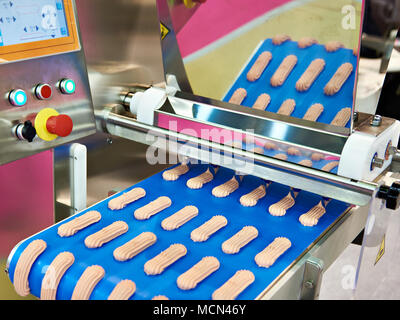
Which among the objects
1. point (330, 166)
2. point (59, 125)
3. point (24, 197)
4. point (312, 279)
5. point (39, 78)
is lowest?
point (312, 279)

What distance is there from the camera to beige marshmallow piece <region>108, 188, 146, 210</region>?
132cm

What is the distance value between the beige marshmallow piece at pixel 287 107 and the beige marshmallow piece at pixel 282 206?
0.28m

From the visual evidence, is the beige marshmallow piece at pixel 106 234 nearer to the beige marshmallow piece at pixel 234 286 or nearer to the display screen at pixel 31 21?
the beige marshmallow piece at pixel 234 286

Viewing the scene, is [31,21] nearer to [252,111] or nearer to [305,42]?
[252,111]

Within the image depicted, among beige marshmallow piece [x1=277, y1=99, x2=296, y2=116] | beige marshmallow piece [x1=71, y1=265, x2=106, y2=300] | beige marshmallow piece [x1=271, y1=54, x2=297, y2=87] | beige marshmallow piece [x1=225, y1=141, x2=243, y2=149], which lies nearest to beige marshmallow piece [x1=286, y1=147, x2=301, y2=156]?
beige marshmallow piece [x1=225, y1=141, x2=243, y2=149]

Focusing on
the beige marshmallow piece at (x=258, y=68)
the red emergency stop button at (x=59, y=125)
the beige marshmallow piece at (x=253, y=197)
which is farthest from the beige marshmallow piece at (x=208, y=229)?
the beige marshmallow piece at (x=258, y=68)

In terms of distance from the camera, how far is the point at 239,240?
117 centimetres

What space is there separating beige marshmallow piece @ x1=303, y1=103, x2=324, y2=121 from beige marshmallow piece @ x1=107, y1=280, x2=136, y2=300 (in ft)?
2.59

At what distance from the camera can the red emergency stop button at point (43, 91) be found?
130cm

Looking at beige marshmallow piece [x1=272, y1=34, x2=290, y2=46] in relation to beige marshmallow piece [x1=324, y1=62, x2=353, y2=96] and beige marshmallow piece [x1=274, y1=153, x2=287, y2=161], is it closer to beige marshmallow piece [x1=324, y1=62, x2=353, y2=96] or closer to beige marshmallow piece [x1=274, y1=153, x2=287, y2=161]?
beige marshmallow piece [x1=324, y1=62, x2=353, y2=96]

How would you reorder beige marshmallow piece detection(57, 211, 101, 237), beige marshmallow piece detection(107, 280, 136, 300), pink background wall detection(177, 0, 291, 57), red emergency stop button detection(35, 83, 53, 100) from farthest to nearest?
1. pink background wall detection(177, 0, 291, 57)
2. red emergency stop button detection(35, 83, 53, 100)
3. beige marshmallow piece detection(57, 211, 101, 237)
4. beige marshmallow piece detection(107, 280, 136, 300)

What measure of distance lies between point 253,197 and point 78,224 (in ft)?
1.70

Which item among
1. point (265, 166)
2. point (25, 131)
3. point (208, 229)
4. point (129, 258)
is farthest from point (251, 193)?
point (25, 131)

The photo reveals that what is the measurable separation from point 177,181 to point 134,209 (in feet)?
0.71
